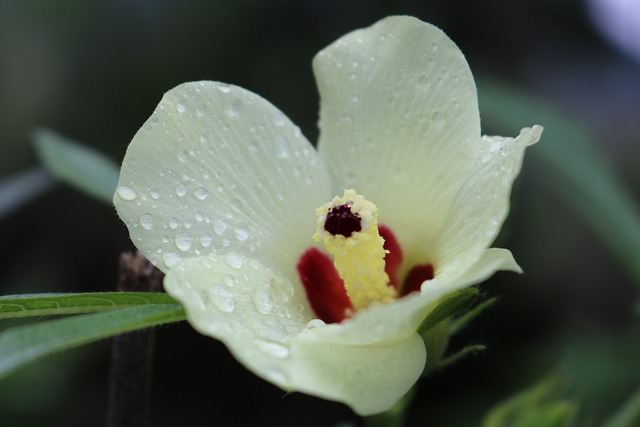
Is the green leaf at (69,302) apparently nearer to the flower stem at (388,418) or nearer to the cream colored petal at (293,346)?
the cream colored petal at (293,346)

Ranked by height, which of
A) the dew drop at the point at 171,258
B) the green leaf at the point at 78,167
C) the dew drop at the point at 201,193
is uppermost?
the dew drop at the point at 201,193

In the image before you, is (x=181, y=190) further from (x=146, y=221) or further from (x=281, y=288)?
(x=281, y=288)

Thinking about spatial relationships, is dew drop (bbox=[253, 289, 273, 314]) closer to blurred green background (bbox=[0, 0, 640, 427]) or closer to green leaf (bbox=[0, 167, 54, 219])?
green leaf (bbox=[0, 167, 54, 219])

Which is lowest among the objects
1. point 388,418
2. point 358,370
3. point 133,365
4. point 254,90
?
point 254,90

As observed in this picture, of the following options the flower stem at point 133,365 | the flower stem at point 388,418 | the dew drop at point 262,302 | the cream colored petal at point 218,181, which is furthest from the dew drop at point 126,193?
the flower stem at point 388,418

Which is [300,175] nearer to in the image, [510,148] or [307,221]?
[307,221]

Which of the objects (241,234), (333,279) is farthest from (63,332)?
(333,279)

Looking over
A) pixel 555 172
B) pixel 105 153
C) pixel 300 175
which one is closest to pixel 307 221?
pixel 300 175
